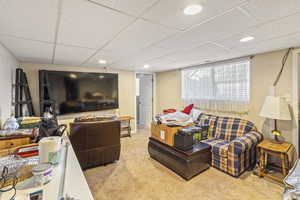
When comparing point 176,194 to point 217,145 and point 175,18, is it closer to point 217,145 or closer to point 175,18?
point 217,145

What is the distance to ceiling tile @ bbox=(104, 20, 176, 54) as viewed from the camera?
1518mm

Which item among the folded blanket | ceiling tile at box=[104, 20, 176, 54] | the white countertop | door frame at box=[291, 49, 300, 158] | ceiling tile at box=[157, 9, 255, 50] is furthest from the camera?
the folded blanket

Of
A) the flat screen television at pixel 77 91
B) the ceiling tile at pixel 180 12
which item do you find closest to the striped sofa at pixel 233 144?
the ceiling tile at pixel 180 12

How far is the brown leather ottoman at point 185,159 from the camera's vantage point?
2.16 meters

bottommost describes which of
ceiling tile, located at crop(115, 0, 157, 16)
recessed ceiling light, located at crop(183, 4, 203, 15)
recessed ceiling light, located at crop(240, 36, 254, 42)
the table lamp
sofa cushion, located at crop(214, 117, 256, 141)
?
sofa cushion, located at crop(214, 117, 256, 141)

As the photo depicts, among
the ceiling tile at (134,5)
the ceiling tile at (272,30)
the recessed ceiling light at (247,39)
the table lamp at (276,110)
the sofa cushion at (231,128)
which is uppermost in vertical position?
the recessed ceiling light at (247,39)

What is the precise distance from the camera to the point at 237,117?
3.06 meters

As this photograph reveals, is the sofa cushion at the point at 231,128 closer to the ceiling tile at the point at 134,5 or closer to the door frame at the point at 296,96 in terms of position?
the door frame at the point at 296,96

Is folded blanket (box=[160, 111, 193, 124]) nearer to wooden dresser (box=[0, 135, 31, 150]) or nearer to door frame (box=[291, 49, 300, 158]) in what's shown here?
door frame (box=[291, 49, 300, 158])

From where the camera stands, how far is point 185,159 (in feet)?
7.06

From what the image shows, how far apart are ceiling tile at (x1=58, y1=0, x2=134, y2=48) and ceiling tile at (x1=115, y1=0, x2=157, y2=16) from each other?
100mm

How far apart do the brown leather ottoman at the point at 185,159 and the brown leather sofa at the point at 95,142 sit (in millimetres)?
878

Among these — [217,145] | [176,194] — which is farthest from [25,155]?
[217,145]

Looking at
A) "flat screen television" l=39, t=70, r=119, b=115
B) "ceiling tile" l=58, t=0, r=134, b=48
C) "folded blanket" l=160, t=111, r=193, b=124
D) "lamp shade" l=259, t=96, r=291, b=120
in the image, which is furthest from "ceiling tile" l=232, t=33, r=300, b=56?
"flat screen television" l=39, t=70, r=119, b=115
